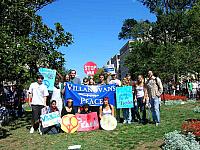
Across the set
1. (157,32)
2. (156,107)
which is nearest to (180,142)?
(156,107)

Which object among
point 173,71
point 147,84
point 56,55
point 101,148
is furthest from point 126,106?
point 173,71

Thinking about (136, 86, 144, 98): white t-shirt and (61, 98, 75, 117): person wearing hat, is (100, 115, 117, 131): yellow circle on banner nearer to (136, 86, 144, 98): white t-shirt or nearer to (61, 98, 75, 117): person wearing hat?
(61, 98, 75, 117): person wearing hat

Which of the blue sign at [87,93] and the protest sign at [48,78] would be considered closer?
the blue sign at [87,93]

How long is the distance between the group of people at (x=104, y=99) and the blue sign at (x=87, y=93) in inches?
6.9

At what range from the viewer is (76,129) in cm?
1320

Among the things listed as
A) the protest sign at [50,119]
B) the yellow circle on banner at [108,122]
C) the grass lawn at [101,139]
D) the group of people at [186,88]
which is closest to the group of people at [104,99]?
the yellow circle on banner at [108,122]

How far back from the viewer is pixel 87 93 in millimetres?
14430

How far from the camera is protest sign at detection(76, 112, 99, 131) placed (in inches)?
527

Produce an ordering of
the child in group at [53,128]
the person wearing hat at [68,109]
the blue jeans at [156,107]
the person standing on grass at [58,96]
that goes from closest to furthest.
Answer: the child in group at [53,128], the blue jeans at [156,107], the person wearing hat at [68,109], the person standing on grass at [58,96]

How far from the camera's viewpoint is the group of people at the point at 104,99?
13.4 meters

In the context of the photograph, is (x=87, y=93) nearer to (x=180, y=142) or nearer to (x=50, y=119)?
(x=50, y=119)

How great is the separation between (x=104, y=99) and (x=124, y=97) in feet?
3.29

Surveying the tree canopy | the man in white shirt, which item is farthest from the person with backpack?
the tree canopy

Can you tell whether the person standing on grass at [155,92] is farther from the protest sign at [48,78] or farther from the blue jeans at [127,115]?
the protest sign at [48,78]
